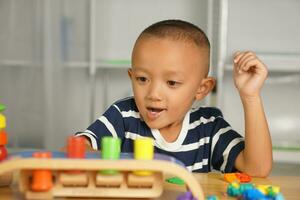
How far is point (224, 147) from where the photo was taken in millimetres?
1007

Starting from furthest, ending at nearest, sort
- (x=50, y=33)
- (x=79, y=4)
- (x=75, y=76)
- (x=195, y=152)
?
1. (x=75, y=76)
2. (x=79, y=4)
3. (x=50, y=33)
4. (x=195, y=152)

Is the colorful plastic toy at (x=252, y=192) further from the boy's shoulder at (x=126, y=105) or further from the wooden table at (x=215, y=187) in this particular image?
the boy's shoulder at (x=126, y=105)

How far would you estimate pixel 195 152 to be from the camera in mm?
1045

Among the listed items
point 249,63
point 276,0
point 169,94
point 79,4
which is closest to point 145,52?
point 169,94

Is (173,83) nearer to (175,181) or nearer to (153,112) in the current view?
(153,112)

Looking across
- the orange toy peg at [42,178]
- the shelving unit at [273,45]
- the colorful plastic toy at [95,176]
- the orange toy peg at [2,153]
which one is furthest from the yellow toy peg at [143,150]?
the shelving unit at [273,45]

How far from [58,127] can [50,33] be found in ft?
1.42

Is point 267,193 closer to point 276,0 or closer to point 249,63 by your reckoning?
point 249,63

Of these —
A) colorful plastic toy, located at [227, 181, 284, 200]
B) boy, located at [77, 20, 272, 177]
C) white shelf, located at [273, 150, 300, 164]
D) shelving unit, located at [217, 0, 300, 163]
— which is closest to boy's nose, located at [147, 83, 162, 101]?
boy, located at [77, 20, 272, 177]

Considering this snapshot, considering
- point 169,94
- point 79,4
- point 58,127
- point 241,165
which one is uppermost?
point 79,4

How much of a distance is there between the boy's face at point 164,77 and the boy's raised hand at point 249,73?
95 mm

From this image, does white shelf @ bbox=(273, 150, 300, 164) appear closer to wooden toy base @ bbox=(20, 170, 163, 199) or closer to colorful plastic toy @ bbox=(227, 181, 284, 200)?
colorful plastic toy @ bbox=(227, 181, 284, 200)

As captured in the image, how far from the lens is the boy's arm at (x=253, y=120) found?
899 millimetres

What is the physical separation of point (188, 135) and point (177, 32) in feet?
0.73
